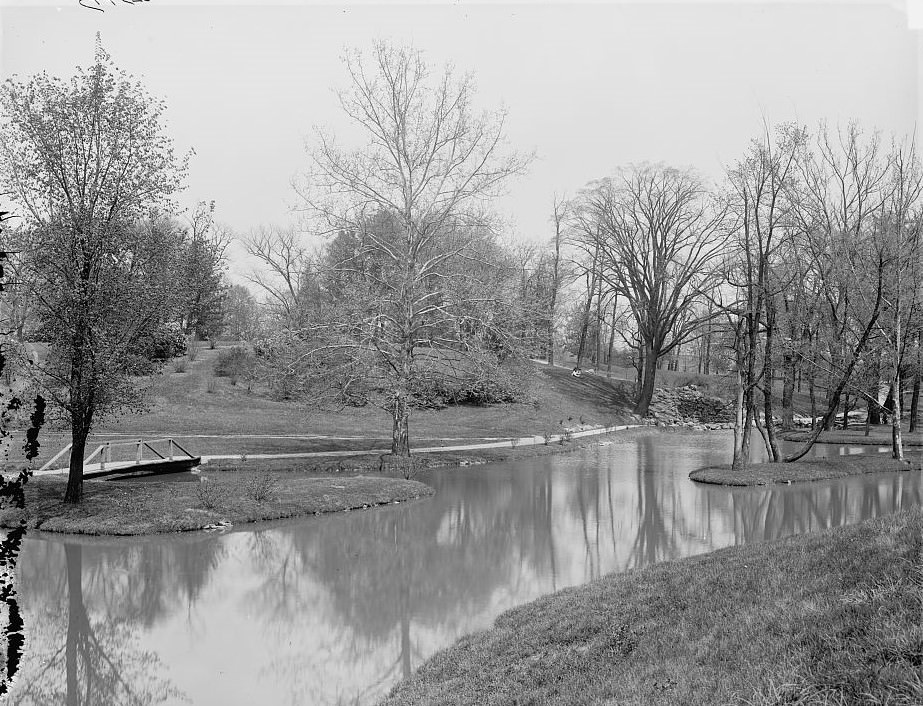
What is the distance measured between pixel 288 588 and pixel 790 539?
24.6ft

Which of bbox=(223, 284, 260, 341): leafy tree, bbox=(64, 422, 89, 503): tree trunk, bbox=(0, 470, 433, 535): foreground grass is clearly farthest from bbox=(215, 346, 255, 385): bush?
bbox=(64, 422, 89, 503): tree trunk

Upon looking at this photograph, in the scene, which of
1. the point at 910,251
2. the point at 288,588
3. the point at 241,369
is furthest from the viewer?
the point at 241,369

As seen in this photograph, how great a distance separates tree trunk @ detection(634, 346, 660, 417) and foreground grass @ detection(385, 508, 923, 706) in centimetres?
3725

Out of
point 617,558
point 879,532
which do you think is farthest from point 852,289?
point 879,532

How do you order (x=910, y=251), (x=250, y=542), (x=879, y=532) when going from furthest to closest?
(x=910, y=251), (x=250, y=542), (x=879, y=532)

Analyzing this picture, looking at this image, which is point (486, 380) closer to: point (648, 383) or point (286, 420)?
point (286, 420)

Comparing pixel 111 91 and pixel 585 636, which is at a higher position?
pixel 111 91

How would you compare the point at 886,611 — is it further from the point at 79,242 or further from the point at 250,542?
the point at 79,242

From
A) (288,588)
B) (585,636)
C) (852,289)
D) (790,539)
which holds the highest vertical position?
(852,289)

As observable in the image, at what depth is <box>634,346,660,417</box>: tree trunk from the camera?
152ft

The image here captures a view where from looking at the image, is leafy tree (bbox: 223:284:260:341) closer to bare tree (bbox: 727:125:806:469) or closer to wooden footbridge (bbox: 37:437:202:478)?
wooden footbridge (bbox: 37:437:202:478)

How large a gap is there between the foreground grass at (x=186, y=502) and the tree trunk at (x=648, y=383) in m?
28.2

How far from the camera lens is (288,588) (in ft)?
40.9

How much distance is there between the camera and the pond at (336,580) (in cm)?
902
